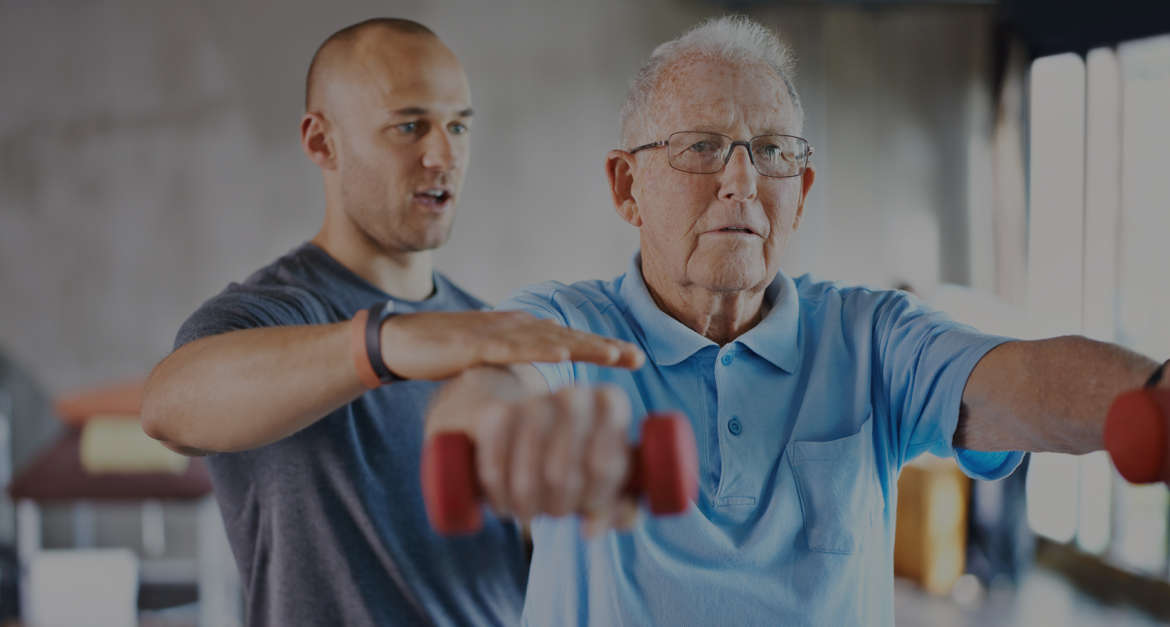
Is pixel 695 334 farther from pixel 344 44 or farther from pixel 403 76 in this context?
pixel 344 44

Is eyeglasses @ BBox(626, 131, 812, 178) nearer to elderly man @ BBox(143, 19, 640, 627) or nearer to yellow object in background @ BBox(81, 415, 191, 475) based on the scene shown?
elderly man @ BBox(143, 19, 640, 627)

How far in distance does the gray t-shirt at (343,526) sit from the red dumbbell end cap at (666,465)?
38.6 inches

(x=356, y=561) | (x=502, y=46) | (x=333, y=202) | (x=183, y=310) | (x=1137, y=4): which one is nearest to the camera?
(x=356, y=561)

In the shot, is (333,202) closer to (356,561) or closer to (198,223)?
(356,561)

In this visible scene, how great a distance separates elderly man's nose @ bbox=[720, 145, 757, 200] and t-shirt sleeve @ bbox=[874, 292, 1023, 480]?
26 cm

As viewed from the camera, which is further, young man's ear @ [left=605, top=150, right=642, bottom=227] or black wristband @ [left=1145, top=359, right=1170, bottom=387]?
young man's ear @ [left=605, top=150, right=642, bottom=227]

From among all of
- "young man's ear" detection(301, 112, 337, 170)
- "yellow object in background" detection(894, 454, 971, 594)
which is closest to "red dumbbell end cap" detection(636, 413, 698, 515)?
"young man's ear" detection(301, 112, 337, 170)

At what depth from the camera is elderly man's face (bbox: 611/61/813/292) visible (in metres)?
1.41

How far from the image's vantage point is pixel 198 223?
588cm

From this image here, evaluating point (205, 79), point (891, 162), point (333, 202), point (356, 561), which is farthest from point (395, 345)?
point (891, 162)

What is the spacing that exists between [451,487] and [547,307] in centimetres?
62

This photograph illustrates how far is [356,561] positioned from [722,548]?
69cm

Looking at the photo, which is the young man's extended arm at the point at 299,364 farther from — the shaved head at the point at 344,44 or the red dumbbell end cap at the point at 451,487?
the shaved head at the point at 344,44

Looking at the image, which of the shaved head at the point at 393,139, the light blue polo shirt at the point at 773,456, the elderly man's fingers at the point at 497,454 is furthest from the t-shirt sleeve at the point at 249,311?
the elderly man's fingers at the point at 497,454
